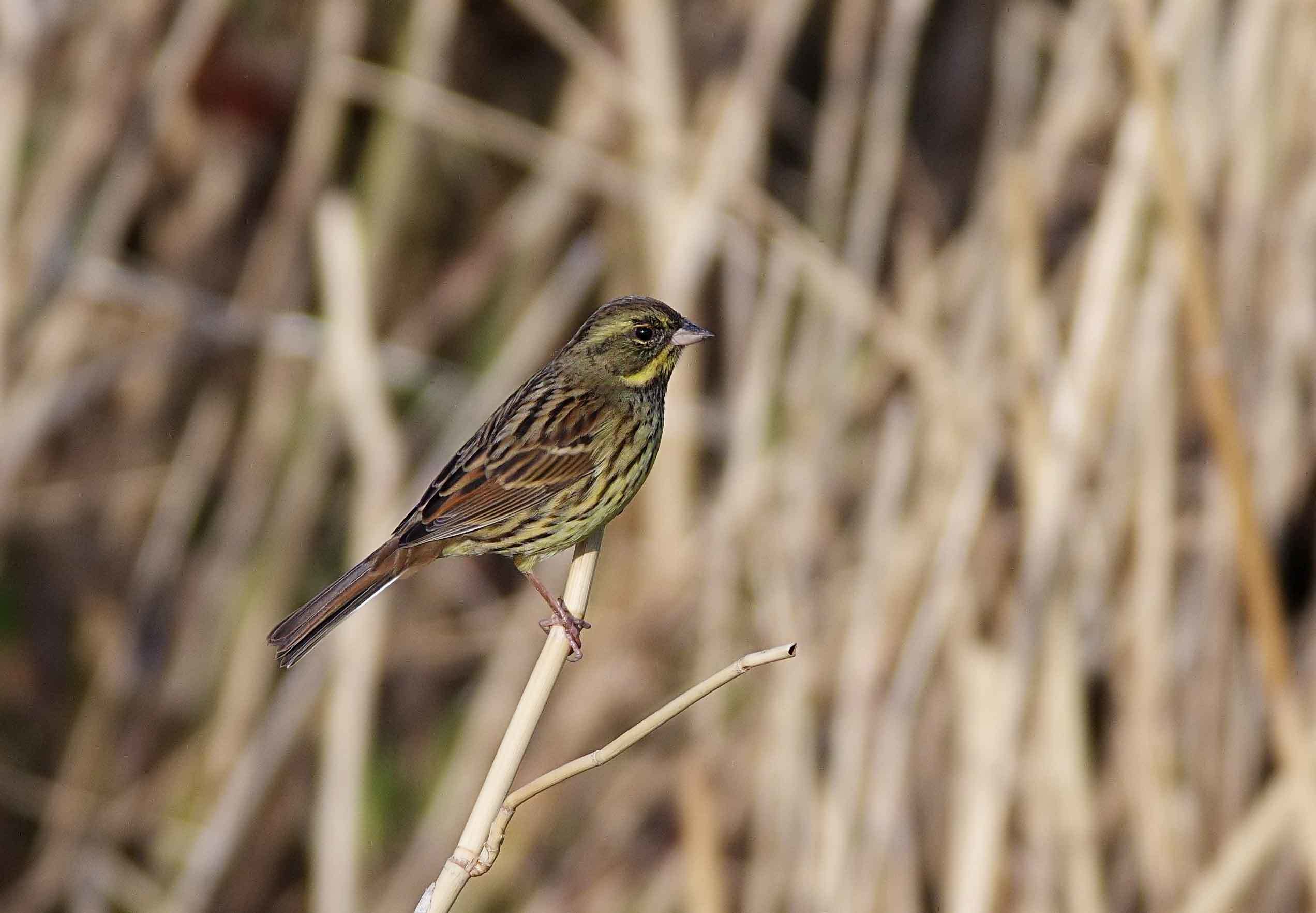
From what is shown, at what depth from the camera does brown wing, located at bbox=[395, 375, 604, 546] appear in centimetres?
279

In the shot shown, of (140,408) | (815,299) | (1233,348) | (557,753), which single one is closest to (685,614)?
(557,753)

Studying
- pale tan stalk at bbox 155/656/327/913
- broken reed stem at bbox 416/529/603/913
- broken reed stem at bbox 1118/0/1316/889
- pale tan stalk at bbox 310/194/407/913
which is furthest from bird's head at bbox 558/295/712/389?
pale tan stalk at bbox 155/656/327/913

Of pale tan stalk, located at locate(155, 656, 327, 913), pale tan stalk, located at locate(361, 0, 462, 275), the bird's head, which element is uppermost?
pale tan stalk, located at locate(361, 0, 462, 275)

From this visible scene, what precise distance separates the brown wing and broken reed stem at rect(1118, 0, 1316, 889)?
4.28 feet

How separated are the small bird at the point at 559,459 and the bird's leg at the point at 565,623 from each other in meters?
0.01

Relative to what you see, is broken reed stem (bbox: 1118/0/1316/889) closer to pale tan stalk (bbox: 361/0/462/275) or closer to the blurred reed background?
the blurred reed background

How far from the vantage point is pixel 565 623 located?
7.84 ft

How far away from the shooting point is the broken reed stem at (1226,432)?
3.29m

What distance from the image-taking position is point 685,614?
4.01 meters

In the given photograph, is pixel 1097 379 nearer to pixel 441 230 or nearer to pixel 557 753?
pixel 557 753

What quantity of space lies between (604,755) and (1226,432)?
1.81 metres

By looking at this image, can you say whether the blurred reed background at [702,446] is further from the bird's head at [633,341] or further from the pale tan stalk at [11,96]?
the bird's head at [633,341]

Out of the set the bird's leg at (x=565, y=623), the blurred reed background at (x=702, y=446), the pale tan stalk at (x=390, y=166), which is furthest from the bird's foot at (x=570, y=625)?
the pale tan stalk at (x=390, y=166)

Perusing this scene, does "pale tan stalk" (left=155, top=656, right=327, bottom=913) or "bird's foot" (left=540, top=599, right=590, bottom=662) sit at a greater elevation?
"bird's foot" (left=540, top=599, right=590, bottom=662)
